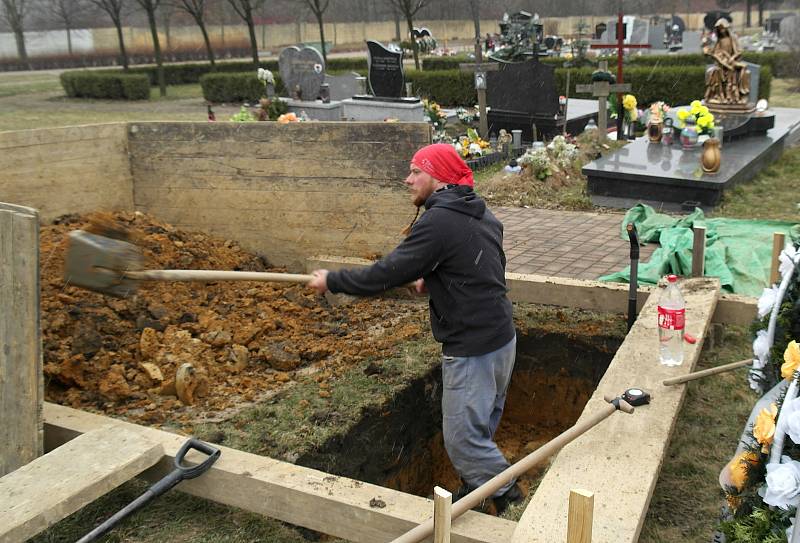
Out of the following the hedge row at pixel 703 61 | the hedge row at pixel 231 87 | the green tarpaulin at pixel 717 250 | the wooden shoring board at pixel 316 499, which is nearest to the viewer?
the wooden shoring board at pixel 316 499

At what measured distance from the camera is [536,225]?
29.8ft

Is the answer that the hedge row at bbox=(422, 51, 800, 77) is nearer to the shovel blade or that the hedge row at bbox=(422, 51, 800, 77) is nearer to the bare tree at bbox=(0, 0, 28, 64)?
the shovel blade

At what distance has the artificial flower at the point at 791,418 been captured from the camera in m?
2.18

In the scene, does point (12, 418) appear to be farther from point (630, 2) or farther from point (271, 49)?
point (630, 2)

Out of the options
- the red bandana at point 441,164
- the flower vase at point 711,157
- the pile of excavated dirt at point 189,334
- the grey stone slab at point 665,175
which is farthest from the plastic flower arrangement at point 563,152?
the red bandana at point 441,164

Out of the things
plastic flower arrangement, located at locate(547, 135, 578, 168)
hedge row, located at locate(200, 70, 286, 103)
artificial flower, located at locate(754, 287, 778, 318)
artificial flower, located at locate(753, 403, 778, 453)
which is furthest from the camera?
hedge row, located at locate(200, 70, 286, 103)

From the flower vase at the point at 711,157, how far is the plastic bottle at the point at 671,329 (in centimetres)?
634

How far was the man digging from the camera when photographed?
3.50 m

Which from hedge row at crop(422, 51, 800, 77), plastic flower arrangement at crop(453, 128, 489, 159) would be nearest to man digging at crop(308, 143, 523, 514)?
plastic flower arrangement at crop(453, 128, 489, 159)

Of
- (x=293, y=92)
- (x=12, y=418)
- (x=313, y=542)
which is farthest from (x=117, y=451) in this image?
(x=293, y=92)

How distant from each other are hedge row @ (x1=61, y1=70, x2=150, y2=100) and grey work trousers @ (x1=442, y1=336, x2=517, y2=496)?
2857cm

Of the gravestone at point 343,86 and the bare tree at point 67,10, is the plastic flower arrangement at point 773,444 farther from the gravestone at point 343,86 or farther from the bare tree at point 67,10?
the bare tree at point 67,10

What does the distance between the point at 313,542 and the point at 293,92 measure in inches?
593

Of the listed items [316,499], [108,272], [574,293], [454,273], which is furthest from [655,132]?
[316,499]
